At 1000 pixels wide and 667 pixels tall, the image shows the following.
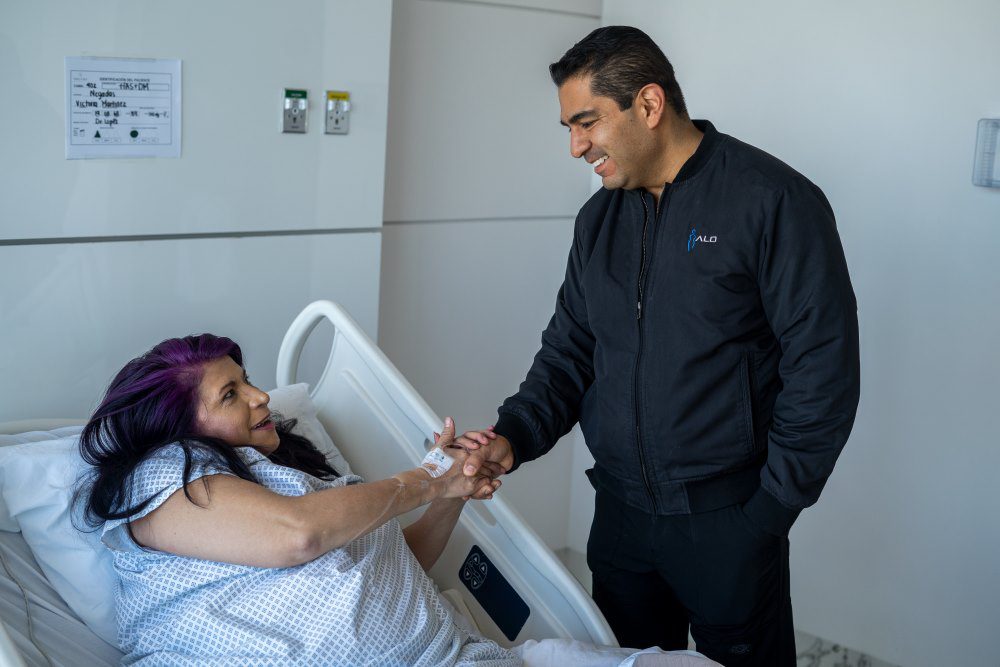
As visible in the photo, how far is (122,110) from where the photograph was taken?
227cm

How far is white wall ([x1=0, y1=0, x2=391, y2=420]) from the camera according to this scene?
7.11ft

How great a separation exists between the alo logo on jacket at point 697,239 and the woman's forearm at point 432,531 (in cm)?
72

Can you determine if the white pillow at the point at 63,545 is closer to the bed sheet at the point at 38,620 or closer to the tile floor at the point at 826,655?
the bed sheet at the point at 38,620

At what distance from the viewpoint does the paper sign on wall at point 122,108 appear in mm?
2195

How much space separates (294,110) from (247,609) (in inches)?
52.3

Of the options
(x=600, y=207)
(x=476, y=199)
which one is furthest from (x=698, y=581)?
(x=476, y=199)

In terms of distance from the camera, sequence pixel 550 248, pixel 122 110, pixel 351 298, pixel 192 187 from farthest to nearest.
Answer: pixel 550 248 < pixel 351 298 < pixel 192 187 < pixel 122 110

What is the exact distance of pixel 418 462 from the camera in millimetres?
2348

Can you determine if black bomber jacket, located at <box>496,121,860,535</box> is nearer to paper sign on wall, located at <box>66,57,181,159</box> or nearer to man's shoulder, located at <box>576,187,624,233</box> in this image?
man's shoulder, located at <box>576,187,624,233</box>

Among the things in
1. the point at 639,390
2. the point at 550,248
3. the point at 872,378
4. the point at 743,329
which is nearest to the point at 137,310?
the point at 639,390

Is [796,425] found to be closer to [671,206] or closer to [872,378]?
[671,206]

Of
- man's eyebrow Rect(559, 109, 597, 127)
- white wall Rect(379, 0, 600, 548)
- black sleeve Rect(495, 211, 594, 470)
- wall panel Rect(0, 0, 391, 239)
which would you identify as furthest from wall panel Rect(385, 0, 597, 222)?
man's eyebrow Rect(559, 109, 597, 127)

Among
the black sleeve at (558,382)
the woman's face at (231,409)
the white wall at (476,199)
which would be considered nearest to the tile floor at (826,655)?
the white wall at (476,199)

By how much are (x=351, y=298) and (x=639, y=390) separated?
1.08m
